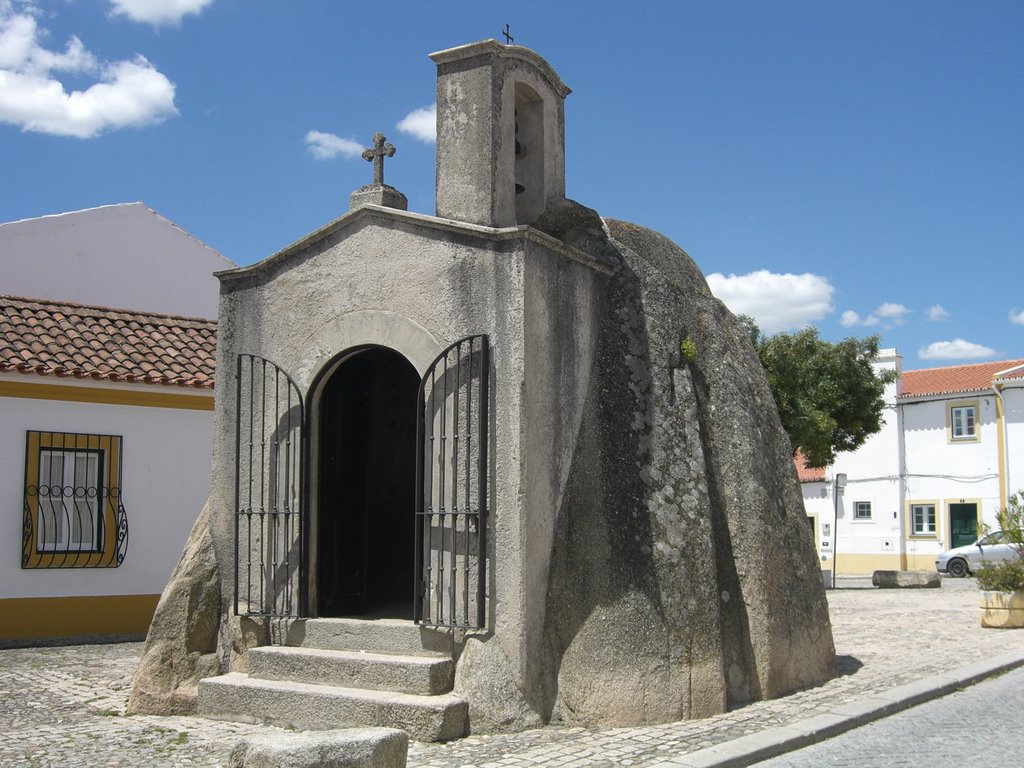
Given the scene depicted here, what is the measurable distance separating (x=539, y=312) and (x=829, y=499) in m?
30.2

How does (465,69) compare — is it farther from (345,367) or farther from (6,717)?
(6,717)

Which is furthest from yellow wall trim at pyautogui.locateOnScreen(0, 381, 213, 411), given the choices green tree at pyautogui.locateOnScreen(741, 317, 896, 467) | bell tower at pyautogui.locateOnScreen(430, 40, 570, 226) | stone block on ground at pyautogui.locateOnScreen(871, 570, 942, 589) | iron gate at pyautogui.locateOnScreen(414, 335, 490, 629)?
stone block on ground at pyautogui.locateOnScreen(871, 570, 942, 589)

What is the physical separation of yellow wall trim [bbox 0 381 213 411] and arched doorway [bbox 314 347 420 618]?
4.44 metres

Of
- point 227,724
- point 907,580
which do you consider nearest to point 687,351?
point 227,724

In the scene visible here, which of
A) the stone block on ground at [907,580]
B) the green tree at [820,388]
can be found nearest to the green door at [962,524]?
the stone block on ground at [907,580]

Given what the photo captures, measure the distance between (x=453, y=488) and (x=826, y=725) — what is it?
9.57 ft

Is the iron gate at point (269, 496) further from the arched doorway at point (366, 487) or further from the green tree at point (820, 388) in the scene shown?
the green tree at point (820, 388)

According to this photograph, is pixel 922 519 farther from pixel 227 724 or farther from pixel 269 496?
pixel 227 724

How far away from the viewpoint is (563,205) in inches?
333

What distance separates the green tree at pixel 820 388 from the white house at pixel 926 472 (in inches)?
344

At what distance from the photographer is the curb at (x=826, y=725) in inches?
234

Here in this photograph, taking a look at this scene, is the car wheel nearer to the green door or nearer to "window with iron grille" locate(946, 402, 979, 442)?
the green door

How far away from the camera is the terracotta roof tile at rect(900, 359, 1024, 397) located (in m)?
32.1

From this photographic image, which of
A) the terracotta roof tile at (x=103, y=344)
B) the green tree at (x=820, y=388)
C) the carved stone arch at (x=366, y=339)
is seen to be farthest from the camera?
the green tree at (x=820, y=388)
